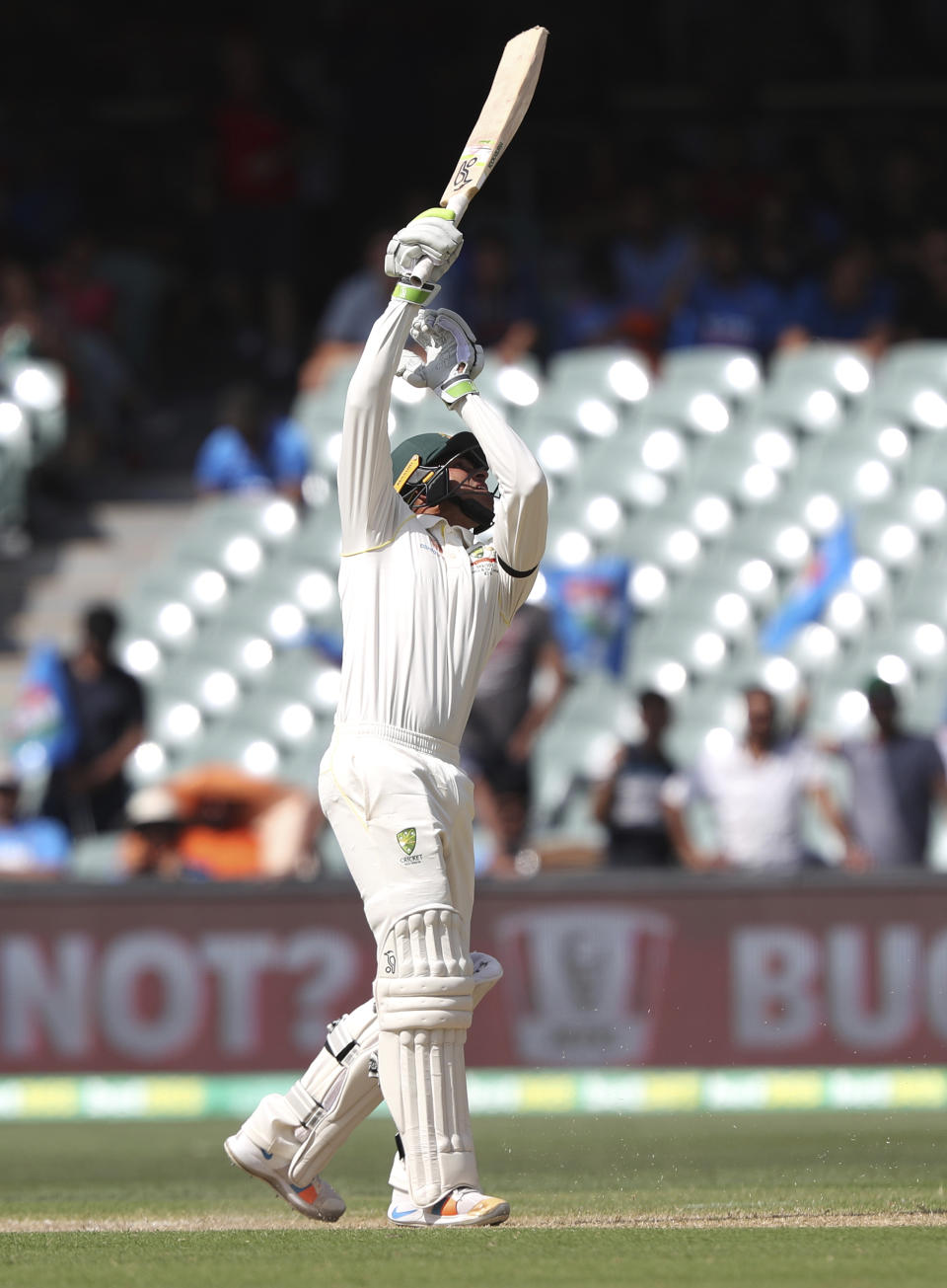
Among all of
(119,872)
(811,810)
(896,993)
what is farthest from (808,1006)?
(119,872)

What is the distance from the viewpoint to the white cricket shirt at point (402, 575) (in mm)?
5305

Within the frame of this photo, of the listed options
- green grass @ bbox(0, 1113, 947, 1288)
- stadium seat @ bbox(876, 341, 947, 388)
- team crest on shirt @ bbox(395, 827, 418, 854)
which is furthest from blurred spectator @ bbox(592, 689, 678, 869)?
team crest on shirt @ bbox(395, 827, 418, 854)

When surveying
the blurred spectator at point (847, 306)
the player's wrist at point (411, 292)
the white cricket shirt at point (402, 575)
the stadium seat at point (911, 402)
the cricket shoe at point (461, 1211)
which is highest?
the blurred spectator at point (847, 306)

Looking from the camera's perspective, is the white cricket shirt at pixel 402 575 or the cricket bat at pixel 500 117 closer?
the white cricket shirt at pixel 402 575

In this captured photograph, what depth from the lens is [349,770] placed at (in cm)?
527

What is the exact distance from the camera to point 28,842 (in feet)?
35.6

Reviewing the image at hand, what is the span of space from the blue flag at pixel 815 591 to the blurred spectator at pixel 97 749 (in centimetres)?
329

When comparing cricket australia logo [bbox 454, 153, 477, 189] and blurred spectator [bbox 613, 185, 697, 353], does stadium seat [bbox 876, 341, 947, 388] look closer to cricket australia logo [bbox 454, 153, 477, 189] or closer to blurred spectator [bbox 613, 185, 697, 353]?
blurred spectator [bbox 613, 185, 697, 353]

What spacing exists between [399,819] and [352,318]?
847cm

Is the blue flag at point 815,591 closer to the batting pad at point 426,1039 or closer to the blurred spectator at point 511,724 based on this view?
the blurred spectator at point 511,724

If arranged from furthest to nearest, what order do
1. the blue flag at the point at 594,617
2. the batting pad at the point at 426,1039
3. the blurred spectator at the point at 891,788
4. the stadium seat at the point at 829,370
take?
1. the stadium seat at the point at 829,370
2. the blue flag at the point at 594,617
3. the blurred spectator at the point at 891,788
4. the batting pad at the point at 426,1039

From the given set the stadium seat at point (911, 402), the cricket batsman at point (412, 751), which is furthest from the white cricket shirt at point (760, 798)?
the cricket batsman at point (412, 751)

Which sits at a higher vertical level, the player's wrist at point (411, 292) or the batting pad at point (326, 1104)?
the player's wrist at point (411, 292)

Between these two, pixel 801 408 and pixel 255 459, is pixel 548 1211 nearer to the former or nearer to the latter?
pixel 801 408
